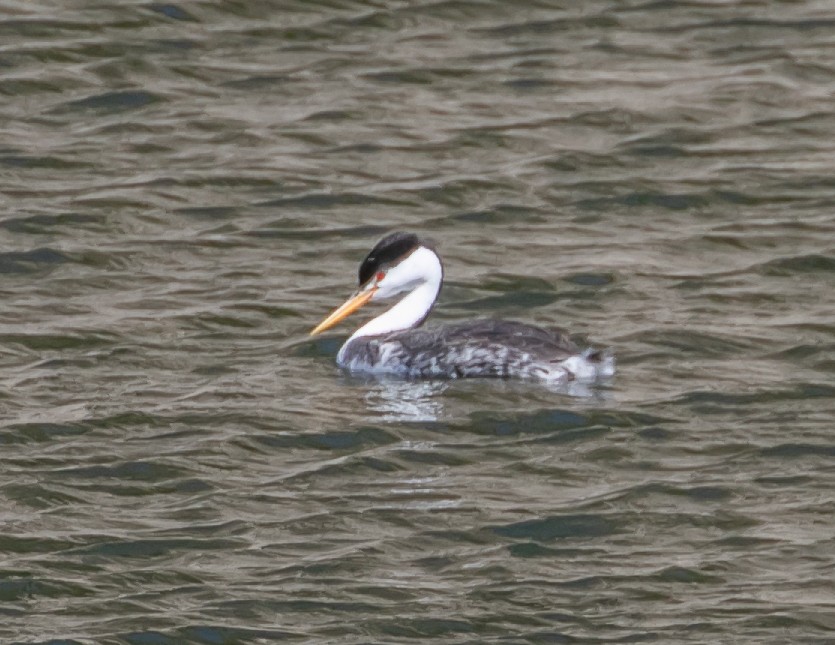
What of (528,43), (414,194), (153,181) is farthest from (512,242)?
(528,43)

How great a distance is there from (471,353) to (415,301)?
107cm

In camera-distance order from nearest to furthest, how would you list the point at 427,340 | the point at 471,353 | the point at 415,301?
the point at 471,353 → the point at 427,340 → the point at 415,301

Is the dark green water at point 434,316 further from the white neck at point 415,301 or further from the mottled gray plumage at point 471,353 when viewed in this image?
the white neck at point 415,301

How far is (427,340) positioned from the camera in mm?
12383

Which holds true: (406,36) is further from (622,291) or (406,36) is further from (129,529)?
(129,529)

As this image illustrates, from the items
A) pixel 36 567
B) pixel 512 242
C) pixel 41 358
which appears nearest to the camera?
pixel 36 567

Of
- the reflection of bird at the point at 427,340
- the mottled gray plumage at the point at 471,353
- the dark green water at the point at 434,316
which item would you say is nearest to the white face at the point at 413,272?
the reflection of bird at the point at 427,340

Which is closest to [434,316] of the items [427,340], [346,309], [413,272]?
[413,272]

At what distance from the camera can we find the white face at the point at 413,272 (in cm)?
1282

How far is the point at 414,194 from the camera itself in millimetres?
15047

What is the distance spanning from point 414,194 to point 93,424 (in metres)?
4.64

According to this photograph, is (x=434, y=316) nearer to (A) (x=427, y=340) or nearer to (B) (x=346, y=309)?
(B) (x=346, y=309)

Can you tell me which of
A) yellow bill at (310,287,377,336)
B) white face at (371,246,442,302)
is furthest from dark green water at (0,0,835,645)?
white face at (371,246,442,302)

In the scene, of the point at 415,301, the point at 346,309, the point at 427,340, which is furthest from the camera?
the point at 415,301
